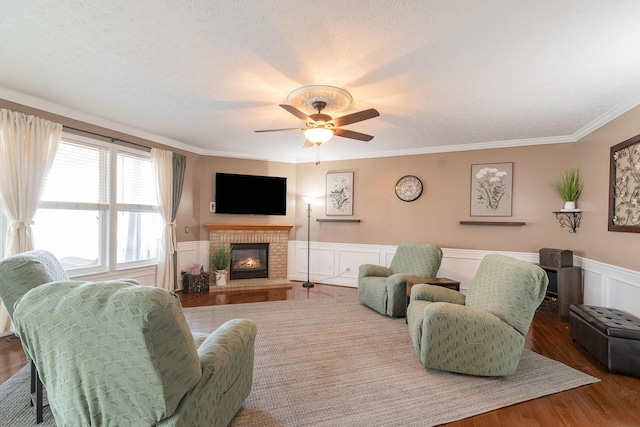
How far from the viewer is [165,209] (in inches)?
186

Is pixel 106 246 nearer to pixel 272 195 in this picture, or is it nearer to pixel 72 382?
pixel 272 195

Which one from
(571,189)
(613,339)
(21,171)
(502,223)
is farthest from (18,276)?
(571,189)

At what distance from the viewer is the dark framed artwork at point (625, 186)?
115 inches

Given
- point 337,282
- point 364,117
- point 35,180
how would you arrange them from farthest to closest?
point 337,282
point 35,180
point 364,117

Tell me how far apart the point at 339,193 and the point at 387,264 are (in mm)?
1660

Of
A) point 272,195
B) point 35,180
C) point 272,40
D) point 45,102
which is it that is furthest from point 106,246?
point 272,40

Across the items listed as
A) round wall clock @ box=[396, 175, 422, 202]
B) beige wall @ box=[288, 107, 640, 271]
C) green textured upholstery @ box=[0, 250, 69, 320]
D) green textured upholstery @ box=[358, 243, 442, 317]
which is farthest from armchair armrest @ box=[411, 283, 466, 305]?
green textured upholstery @ box=[0, 250, 69, 320]

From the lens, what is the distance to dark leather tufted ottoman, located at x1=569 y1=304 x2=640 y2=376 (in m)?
2.44

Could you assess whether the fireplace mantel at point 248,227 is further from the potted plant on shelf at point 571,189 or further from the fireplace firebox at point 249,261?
the potted plant on shelf at point 571,189

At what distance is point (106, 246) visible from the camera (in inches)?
158

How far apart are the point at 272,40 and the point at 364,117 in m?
1.07

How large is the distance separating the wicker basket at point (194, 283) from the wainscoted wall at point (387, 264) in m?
0.28

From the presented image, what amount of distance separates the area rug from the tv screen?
267 cm

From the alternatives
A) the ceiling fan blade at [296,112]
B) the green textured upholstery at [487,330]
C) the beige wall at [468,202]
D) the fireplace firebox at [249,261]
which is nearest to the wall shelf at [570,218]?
the beige wall at [468,202]
